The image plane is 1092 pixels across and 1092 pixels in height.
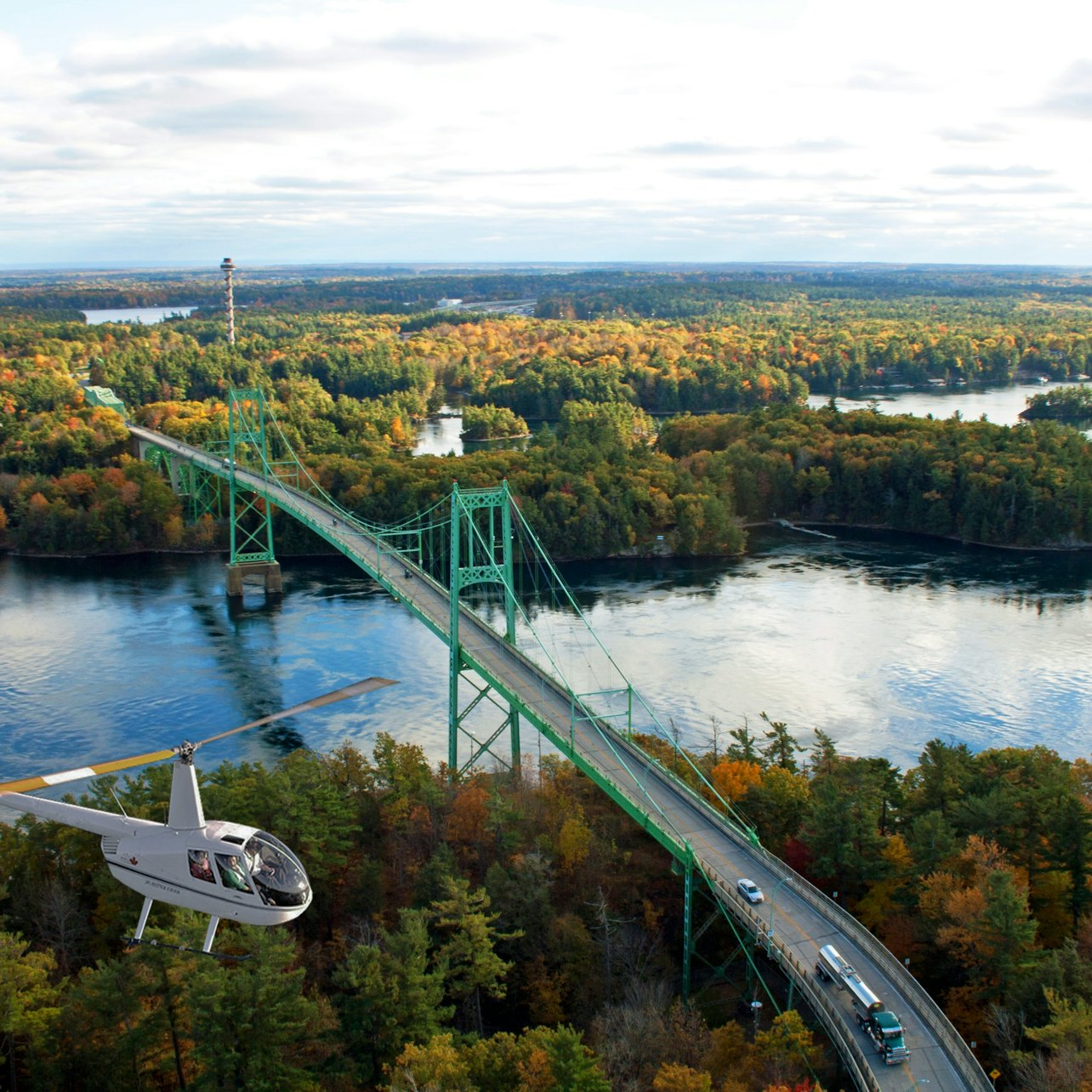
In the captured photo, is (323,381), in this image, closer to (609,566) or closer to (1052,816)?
(609,566)

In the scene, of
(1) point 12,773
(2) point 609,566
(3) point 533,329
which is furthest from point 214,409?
(3) point 533,329

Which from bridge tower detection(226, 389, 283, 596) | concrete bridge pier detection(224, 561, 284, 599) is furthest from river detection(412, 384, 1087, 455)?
concrete bridge pier detection(224, 561, 284, 599)

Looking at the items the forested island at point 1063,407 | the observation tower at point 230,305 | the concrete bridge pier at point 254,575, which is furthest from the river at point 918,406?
the observation tower at point 230,305

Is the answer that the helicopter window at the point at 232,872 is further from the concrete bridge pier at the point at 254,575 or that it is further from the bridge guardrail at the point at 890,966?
the concrete bridge pier at the point at 254,575

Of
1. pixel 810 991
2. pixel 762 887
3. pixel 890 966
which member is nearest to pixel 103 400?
pixel 762 887

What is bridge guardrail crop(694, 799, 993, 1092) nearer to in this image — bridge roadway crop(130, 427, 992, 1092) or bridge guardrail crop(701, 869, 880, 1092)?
bridge roadway crop(130, 427, 992, 1092)

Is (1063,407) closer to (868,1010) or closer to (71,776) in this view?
(868,1010)
